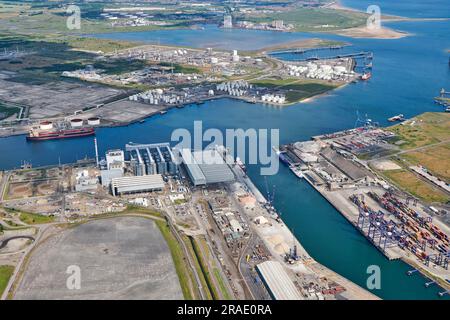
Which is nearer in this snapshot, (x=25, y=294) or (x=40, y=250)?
(x=25, y=294)

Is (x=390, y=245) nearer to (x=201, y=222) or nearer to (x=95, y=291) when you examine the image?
(x=201, y=222)

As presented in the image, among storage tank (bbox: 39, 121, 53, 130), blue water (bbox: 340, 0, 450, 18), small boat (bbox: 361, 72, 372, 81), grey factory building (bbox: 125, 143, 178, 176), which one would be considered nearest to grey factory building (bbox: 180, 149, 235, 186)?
grey factory building (bbox: 125, 143, 178, 176)

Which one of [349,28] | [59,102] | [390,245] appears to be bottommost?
[390,245]

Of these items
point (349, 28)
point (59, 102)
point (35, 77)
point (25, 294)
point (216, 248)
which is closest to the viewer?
point (25, 294)

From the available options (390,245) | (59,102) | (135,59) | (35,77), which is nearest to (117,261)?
(390,245)

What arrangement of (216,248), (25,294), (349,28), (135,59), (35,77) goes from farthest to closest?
(349,28) → (135,59) → (35,77) → (216,248) → (25,294)

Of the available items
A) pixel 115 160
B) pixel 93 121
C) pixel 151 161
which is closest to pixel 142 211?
pixel 151 161

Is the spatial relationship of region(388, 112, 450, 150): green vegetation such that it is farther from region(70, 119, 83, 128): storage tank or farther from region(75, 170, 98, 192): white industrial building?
region(70, 119, 83, 128): storage tank

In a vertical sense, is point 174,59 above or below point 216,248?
above

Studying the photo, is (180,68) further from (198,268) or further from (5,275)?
(5,275)
